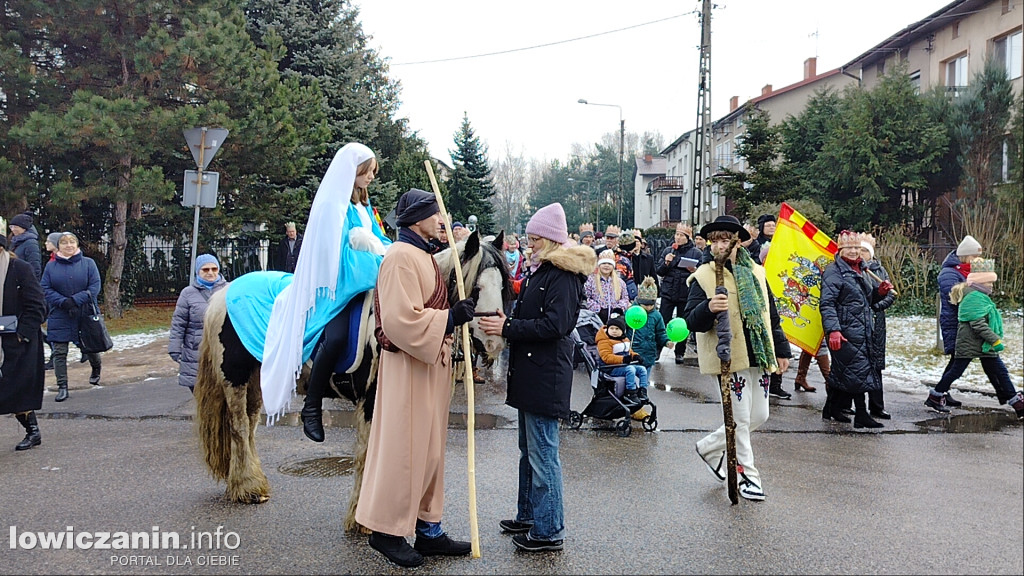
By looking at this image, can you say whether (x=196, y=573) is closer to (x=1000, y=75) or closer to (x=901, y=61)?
(x=1000, y=75)

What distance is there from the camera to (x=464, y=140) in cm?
3691

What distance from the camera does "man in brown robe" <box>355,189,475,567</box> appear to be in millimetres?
4074

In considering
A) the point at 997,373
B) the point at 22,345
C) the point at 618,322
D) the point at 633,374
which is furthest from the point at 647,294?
the point at 22,345

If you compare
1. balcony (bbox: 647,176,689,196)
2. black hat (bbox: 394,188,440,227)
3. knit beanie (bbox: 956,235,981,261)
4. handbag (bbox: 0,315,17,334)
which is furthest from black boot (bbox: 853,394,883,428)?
balcony (bbox: 647,176,689,196)

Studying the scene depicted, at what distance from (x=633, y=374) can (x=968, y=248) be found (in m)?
4.27

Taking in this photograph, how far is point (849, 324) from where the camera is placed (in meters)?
8.13

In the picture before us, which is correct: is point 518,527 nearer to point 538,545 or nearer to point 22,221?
point 538,545

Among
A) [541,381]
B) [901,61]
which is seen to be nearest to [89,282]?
[541,381]

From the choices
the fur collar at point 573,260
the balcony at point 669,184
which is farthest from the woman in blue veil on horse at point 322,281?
the balcony at point 669,184

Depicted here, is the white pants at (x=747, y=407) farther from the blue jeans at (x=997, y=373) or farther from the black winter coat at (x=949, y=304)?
the black winter coat at (x=949, y=304)

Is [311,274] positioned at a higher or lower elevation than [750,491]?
higher

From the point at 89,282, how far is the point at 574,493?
7.63 metres

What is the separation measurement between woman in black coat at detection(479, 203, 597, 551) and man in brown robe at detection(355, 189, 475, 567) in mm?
361

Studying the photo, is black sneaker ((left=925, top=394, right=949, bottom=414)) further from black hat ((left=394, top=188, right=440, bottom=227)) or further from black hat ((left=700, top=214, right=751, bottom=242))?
black hat ((left=394, top=188, right=440, bottom=227))
